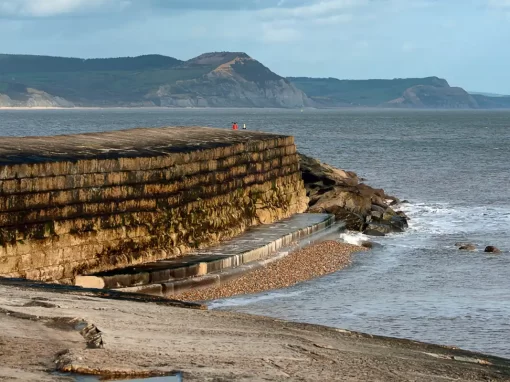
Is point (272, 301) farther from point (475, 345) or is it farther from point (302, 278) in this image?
point (475, 345)

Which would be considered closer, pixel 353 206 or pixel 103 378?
pixel 103 378

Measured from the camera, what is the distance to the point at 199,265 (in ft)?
60.2

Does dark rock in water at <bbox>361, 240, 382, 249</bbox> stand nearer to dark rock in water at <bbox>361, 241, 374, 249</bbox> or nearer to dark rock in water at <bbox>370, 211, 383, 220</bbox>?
dark rock in water at <bbox>361, 241, 374, 249</bbox>

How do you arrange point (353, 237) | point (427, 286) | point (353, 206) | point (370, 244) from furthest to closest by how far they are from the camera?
point (353, 206) < point (353, 237) < point (370, 244) < point (427, 286)

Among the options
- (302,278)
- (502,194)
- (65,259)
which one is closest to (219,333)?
(65,259)

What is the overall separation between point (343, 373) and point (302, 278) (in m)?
11.5

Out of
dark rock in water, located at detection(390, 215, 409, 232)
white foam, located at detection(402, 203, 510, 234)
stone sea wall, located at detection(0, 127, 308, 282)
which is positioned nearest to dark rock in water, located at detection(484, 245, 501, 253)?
white foam, located at detection(402, 203, 510, 234)

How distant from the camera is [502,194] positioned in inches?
1741

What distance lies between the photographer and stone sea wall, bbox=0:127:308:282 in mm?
16188

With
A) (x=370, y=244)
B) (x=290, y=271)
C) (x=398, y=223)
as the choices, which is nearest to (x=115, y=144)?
(x=290, y=271)

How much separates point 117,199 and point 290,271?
4.32m

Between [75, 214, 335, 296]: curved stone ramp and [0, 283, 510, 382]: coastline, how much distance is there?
4185 mm

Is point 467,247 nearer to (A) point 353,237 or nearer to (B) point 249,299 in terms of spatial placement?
(A) point 353,237

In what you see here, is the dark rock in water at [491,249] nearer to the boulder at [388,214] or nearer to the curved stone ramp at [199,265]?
the curved stone ramp at [199,265]
